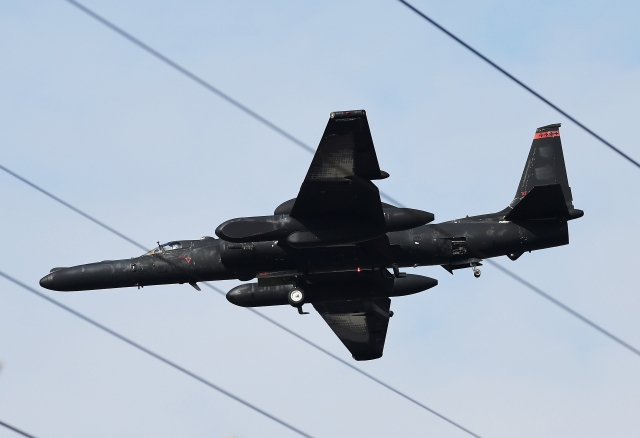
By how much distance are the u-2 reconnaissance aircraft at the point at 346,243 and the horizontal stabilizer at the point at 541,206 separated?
33 millimetres

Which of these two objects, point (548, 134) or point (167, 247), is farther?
point (548, 134)

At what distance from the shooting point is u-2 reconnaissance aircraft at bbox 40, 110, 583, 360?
104ft

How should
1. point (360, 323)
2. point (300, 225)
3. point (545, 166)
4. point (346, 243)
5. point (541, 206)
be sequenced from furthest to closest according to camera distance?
point (360, 323)
point (545, 166)
point (541, 206)
point (346, 243)
point (300, 225)

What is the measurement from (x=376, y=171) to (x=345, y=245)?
463 cm

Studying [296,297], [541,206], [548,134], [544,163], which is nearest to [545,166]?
[544,163]

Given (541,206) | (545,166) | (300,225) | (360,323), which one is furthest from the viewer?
(360,323)

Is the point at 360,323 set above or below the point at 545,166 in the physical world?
below

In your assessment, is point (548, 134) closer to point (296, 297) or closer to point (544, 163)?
point (544, 163)

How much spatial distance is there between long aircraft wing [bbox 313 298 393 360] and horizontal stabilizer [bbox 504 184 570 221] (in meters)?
6.83

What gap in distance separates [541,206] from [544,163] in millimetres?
3866

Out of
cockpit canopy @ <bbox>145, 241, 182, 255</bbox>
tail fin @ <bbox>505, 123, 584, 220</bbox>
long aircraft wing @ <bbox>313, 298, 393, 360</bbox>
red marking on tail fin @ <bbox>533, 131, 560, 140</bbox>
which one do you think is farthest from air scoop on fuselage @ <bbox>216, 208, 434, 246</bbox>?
red marking on tail fin @ <bbox>533, 131, 560, 140</bbox>

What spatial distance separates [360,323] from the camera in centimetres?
3928

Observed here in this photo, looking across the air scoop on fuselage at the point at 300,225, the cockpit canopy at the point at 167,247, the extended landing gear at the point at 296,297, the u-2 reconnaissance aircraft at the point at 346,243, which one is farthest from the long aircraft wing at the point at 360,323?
the air scoop on fuselage at the point at 300,225

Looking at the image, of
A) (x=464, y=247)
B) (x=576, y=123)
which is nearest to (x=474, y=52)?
(x=576, y=123)
